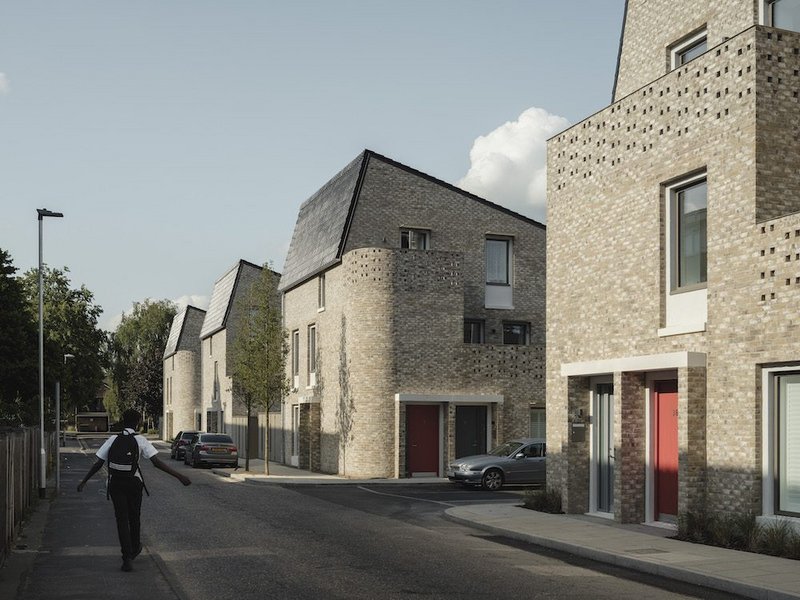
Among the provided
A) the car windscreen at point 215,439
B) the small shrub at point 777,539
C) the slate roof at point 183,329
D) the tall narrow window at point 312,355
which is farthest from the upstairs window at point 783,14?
the slate roof at point 183,329

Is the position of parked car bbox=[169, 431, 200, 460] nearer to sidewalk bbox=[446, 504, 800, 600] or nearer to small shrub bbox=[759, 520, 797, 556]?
sidewalk bbox=[446, 504, 800, 600]

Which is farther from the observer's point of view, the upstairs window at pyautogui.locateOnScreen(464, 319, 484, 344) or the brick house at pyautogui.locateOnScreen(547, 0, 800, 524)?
the upstairs window at pyautogui.locateOnScreen(464, 319, 484, 344)

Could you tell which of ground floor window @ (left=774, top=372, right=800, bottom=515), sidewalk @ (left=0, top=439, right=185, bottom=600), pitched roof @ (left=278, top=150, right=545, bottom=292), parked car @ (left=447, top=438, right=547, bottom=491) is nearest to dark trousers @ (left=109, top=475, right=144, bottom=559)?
sidewalk @ (left=0, top=439, right=185, bottom=600)

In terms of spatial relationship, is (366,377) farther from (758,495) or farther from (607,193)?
(758,495)

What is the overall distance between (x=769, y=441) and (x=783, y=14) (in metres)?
8.38

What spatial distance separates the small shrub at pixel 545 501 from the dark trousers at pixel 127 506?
34.3 feet

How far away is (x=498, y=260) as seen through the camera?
39.8 metres

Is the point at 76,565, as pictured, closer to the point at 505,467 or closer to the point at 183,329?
the point at 505,467

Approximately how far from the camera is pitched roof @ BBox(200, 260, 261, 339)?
59.3 meters

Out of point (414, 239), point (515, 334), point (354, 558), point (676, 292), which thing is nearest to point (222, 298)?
point (414, 239)

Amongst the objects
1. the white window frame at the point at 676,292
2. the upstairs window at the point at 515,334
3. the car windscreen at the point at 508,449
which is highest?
the white window frame at the point at 676,292

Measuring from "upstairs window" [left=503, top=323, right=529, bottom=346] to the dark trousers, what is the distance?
89.5ft

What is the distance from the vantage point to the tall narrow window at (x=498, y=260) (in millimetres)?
39500

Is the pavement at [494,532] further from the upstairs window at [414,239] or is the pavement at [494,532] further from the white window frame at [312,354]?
the white window frame at [312,354]
